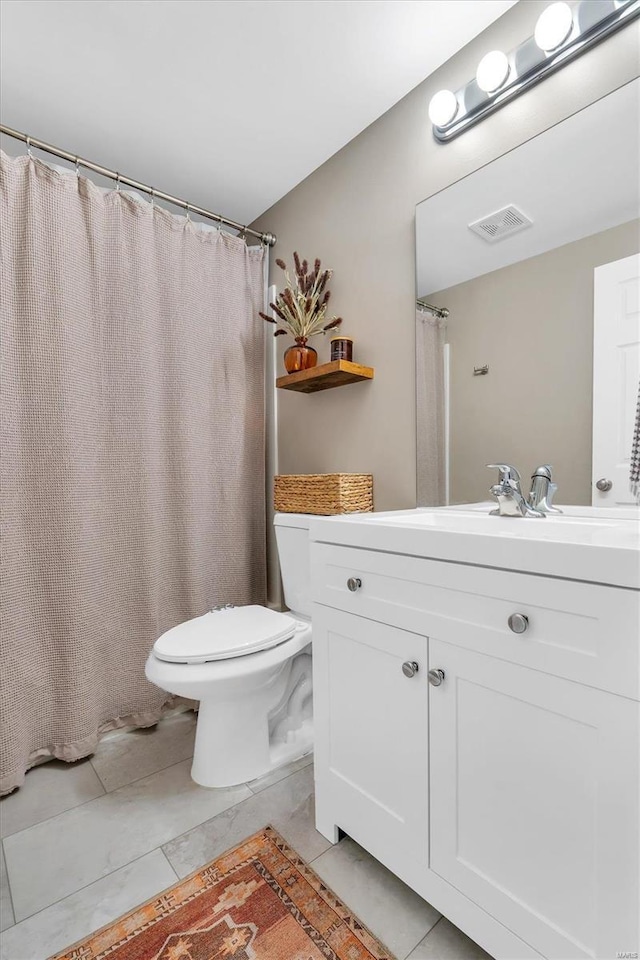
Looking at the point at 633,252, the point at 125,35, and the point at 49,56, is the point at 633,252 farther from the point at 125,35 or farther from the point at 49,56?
the point at 49,56

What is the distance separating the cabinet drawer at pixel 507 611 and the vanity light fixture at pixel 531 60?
1.33 m

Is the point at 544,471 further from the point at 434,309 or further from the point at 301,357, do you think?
the point at 301,357

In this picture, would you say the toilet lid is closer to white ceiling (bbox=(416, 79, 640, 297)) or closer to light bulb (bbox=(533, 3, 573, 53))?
white ceiling (bbox=(416, 79, 640, 297))

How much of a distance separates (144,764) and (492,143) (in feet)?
7.43

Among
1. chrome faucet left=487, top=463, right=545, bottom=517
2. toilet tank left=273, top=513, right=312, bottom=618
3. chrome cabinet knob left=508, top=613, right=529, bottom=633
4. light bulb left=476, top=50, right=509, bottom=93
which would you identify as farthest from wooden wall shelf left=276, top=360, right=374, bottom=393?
chrome cabinet knob left=508, top=613, right=529, bottom=633

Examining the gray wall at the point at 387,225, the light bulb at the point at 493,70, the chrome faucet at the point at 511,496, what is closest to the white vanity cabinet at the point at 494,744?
the chrome faucet at the point at 511,496

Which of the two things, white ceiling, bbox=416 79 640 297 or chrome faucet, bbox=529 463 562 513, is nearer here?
white ceiling, bbox=416 79 640 297

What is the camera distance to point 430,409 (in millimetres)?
1591

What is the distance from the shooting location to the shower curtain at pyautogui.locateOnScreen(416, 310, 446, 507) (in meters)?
1.56

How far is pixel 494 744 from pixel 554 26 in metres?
1.66

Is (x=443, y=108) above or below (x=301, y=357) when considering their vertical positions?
above

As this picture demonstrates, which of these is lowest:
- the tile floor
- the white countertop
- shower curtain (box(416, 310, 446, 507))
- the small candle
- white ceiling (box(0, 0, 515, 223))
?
the tile floor

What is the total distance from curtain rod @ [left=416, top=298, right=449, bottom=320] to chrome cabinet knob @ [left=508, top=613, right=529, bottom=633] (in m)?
1.03

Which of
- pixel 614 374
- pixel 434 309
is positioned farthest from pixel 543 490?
pixel 434 309
